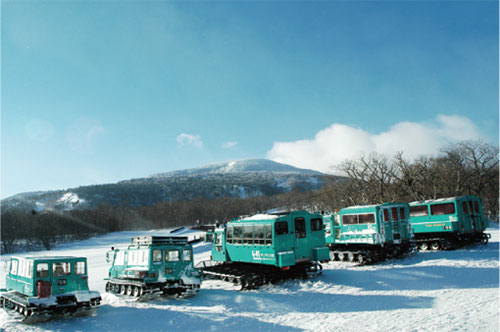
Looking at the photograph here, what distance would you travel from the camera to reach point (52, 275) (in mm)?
12258

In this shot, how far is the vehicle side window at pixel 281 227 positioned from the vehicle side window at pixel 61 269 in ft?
27.3

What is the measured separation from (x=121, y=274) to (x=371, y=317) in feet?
34.4

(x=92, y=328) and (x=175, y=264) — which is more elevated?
(x=175, y=264)

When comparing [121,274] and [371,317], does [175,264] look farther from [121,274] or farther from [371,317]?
[371,317]

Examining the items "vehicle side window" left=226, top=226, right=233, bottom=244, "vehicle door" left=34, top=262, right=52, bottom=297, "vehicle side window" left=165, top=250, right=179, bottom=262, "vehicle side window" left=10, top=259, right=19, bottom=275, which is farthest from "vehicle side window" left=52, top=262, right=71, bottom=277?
"vehicle side window" left=226, top=226, right=233, bottom=244

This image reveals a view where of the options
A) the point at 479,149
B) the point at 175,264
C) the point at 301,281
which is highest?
the point at 479,149

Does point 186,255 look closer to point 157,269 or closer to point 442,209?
point 157,269

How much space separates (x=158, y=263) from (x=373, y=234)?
12.6 metres

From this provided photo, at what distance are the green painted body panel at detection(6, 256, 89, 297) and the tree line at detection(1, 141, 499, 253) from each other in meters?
16.7

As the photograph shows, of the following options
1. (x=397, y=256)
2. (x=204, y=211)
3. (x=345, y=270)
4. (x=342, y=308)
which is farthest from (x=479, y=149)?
(x=204, y=211)

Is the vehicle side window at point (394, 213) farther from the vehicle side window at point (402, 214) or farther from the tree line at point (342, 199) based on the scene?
the tree line at point (342, 199)

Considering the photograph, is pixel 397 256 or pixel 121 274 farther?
pixel 397 256

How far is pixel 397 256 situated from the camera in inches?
875

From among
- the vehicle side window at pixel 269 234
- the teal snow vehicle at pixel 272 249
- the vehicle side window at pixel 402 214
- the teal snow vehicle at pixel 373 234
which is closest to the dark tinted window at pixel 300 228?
the teal snow vehicle at pixel 272 249
